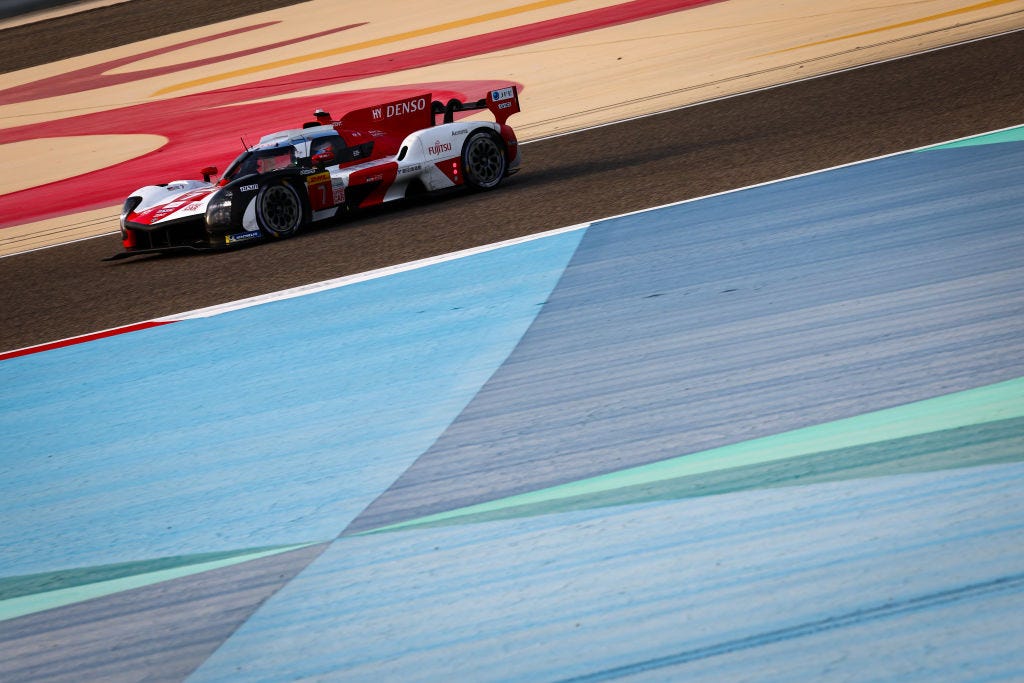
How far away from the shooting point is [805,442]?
3820 millimetres

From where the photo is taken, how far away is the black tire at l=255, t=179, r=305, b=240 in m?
9.42

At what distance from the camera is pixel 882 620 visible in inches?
108

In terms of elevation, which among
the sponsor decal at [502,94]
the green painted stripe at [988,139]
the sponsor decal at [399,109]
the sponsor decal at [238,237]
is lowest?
the green painted stripe at [988,139]

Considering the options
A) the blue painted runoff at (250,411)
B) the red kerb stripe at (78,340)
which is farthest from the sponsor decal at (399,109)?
the red kerb stripe at (78,340)

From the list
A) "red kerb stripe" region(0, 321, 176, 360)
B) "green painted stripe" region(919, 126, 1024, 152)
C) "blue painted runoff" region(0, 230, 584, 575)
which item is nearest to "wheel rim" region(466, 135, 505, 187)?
"blue painted runoff" region(0, 230, 584, 575)

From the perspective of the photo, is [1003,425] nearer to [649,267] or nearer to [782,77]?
[649,267]

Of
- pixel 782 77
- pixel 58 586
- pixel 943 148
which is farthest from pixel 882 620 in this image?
pixel 782 77

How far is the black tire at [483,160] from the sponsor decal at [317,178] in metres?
1.17

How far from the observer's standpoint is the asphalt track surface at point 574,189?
8094 millimetres

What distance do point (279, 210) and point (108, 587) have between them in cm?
618

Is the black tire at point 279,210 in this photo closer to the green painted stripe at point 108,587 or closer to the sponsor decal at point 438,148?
the sponsor decal at point 438,148

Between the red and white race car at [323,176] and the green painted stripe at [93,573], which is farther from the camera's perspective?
the red and white race car at [323,176]

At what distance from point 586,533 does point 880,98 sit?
28.8ft

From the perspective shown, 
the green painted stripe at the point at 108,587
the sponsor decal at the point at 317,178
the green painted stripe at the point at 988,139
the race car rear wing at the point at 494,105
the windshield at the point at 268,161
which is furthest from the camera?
the race car rear wing at the point at 494,105
